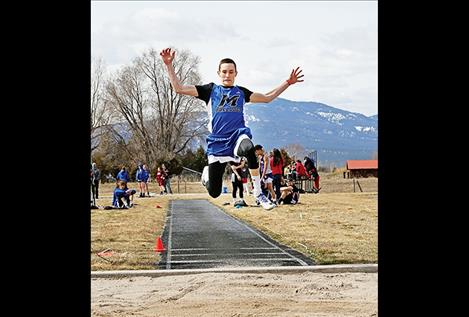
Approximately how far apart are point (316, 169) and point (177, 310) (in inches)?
82.7

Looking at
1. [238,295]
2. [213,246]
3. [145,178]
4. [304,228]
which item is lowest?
[238,295]

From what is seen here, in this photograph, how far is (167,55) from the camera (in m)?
5.20

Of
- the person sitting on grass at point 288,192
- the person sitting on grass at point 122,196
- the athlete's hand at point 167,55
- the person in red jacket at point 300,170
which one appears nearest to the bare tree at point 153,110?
the athlete's hand at point 167,55

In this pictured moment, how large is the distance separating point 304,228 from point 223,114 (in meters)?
5.54

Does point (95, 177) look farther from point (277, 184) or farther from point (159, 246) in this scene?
point (277, 184)

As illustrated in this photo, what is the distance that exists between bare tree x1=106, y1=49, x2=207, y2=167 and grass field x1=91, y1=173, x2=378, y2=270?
1.88m

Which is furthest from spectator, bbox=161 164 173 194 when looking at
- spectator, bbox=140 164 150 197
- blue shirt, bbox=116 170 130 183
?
blue shirt, bbox=116 170 130 183

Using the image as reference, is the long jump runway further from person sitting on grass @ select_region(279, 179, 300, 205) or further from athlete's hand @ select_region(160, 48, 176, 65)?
athlete's hand @ select_region(160, 48, 176, 65)

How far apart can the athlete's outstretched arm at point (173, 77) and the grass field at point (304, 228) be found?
3260mm

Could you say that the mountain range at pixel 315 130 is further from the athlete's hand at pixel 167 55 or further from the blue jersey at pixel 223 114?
the athlete's hand at pixel 167 55

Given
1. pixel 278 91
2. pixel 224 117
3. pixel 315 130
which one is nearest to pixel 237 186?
pixel 224 117
